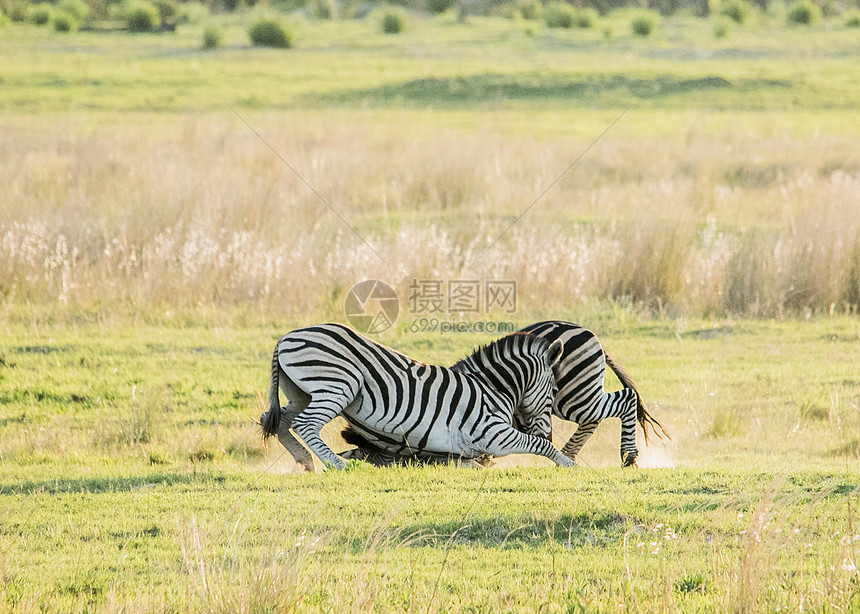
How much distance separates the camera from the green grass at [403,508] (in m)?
5.31

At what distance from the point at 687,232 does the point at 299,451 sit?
9.28 m

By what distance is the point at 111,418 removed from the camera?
9.89m

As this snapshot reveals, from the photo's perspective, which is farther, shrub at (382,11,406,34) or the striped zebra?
shrub at (382,11,406,34)

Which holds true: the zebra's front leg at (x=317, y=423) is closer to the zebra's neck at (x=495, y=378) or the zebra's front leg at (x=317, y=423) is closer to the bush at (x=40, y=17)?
the zebra's neck at (x=495, y=378)

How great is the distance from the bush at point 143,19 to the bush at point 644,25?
85.6 feet

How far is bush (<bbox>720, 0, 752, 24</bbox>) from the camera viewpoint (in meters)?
61.1

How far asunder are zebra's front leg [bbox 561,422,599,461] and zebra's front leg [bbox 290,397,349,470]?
2099 mm

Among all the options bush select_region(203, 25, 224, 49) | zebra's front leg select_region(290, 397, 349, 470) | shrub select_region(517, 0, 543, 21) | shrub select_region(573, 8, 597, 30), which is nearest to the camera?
zebra's front leg select_region(290, 397, 349, 470)

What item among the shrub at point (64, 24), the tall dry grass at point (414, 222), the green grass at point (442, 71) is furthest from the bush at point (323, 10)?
the tall dry grass at point (414, 222)

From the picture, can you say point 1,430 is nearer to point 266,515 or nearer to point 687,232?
point 266,515

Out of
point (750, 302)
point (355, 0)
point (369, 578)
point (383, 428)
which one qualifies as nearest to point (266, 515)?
point (369, 578)

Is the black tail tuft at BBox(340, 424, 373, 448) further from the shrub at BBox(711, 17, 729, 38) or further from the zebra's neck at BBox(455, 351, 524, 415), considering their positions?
the shrub at BBox(711, 17, 729, 38)

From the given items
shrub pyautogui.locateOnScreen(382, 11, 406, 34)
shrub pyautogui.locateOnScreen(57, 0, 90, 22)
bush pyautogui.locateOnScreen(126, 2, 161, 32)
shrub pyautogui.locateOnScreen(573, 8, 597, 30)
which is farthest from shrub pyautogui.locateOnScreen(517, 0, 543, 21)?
shrub pyautogui.locateOnScreen(57, 0, 90, 22)

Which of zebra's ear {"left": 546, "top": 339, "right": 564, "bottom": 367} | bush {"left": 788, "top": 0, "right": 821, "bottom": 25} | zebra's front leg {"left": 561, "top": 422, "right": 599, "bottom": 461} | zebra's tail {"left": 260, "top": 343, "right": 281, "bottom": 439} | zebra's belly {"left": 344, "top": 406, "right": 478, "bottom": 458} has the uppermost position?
bush {"left": 788, "top": 0, "right": 821, "bottom": 25}
